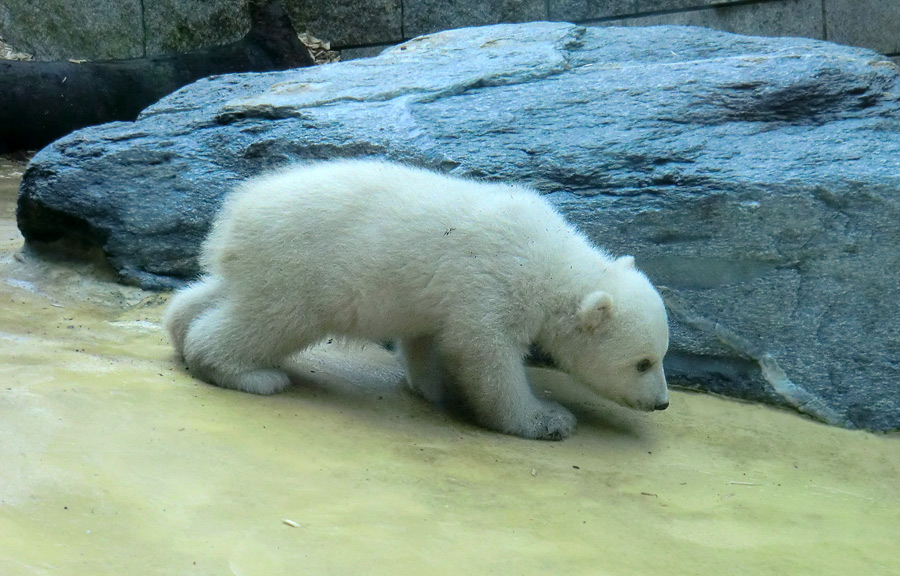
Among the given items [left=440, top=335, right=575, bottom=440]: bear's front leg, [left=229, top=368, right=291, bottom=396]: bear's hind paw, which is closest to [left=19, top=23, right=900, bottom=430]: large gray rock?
[left=440, top=335, right=575, bottom=440]: bear's front leg

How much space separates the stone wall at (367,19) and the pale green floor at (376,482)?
24.9ft

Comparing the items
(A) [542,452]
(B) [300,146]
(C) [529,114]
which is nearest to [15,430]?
(A) [542,452]

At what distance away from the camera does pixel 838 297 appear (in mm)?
4797

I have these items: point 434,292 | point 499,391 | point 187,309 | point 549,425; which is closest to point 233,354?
point 187,309

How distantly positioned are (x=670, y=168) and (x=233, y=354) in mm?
2696

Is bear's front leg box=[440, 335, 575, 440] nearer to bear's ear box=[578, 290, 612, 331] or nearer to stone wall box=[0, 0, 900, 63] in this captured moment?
bear's ear box=[578, 290, 612, 331]

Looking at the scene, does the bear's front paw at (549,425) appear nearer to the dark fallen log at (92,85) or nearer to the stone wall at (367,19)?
the stone wall at (367,19)

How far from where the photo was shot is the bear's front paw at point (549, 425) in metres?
4.38

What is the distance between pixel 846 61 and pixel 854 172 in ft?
4.15

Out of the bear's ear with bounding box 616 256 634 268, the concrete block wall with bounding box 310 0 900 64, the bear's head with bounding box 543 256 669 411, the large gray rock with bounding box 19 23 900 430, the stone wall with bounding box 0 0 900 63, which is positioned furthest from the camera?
the stone wall with bounding box 0 0 900 63

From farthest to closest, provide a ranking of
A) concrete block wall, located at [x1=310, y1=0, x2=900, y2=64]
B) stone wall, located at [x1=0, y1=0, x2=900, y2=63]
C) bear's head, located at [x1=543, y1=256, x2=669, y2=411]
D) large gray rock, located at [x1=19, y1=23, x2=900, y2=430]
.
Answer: stone wall, located at [x1=0, y1=0, x2=900, y2=63] → concrete block wall, located at [x1=310, y1=0, x2=900, y2=64] → large gray rock, located at [x1=19, y1=23, x2=900, y2=430] → bear's head, located at [x1=543, y1=256, x2=669, y2=411]

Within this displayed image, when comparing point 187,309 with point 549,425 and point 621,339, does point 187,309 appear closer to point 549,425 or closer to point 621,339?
point 549,425

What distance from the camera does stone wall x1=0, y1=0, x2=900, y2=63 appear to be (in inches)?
432

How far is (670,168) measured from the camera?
5172 millimetres
